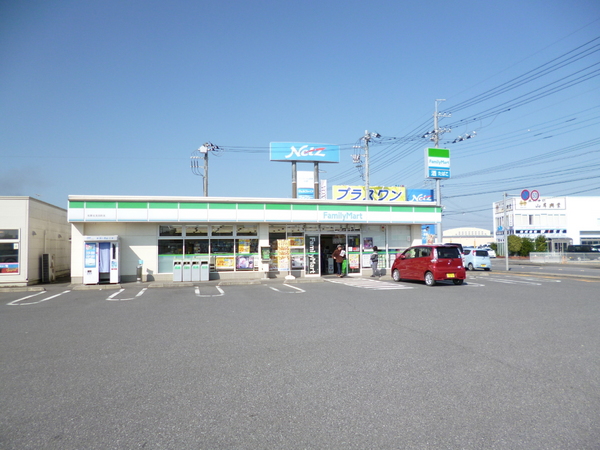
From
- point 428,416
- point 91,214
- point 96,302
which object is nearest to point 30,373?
point 428,416

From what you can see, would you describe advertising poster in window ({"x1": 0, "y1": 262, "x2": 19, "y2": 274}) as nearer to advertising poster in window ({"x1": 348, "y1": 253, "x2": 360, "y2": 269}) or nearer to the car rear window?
advertising poster in window ({"x1": 348, "y1": 253, "x2": 360, "y2": 269})

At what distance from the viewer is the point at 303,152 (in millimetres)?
30703

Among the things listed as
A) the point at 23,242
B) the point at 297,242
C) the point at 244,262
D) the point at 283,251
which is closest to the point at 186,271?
the point at 244,262

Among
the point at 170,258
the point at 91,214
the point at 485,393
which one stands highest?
the point at 91,214

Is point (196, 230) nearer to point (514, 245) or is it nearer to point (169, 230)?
point (169, 230)

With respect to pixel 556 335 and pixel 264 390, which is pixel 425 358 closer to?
pixel 264 390

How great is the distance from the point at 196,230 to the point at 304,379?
55.1 feet

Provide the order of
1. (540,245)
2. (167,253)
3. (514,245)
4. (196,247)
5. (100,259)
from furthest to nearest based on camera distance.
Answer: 1. (514,245)
2. (540,245)
3. (196,247)
4. (167,253)
5. (100,259)

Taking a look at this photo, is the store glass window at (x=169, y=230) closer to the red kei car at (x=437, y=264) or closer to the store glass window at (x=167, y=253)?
the store glass window at (x=167, y=253)

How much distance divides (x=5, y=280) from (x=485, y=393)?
20.3m

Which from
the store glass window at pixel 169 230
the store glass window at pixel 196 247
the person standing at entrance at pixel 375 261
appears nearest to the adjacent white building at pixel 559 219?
the person standing at entrance at pixel 375 261

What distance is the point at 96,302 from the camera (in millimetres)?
13688

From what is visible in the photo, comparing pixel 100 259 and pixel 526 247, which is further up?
pixel 526 247

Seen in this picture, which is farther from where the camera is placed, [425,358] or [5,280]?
[5,280]
